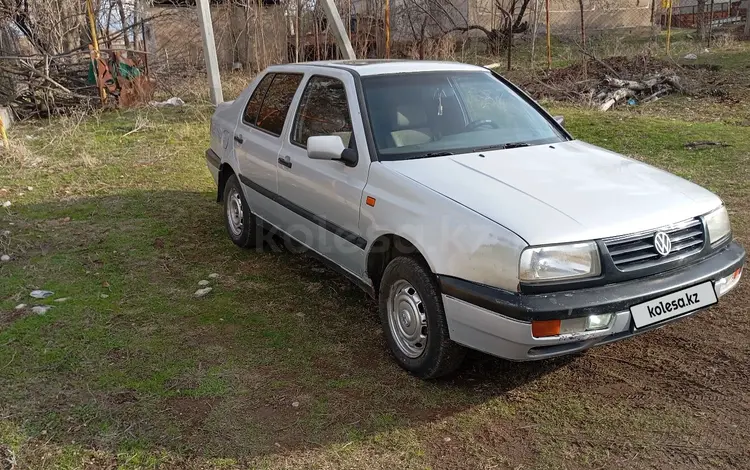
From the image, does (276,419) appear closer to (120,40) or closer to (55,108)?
(55,108)

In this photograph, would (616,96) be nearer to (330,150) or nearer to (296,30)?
(296,30)

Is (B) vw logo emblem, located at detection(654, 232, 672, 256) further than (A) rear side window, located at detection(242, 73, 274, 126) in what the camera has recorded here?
No

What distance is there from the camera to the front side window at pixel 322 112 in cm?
397

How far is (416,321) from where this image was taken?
329cm

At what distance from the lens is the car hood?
2838 mm

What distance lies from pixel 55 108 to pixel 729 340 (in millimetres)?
11578

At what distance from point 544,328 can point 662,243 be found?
2.39ft

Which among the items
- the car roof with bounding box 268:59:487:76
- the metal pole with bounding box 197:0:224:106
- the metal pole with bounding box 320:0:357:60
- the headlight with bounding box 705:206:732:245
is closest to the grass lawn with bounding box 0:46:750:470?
the headlight with bounding box 705:206:732:245

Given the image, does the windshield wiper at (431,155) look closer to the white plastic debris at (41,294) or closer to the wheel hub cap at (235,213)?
the wheel hub cap at (235,213)

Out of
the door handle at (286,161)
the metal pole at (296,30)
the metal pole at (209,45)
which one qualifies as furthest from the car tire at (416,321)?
the metal pole at (296,30)

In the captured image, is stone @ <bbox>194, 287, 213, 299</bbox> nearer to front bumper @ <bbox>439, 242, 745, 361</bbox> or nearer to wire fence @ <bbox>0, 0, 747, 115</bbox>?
front bumper @ <bbox>439, 242, 745, 361</bbox>

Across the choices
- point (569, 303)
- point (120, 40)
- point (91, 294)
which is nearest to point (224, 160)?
point (91, 294)

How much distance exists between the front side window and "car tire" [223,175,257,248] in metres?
1.11

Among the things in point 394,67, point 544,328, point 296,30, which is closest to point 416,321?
point 544,328
